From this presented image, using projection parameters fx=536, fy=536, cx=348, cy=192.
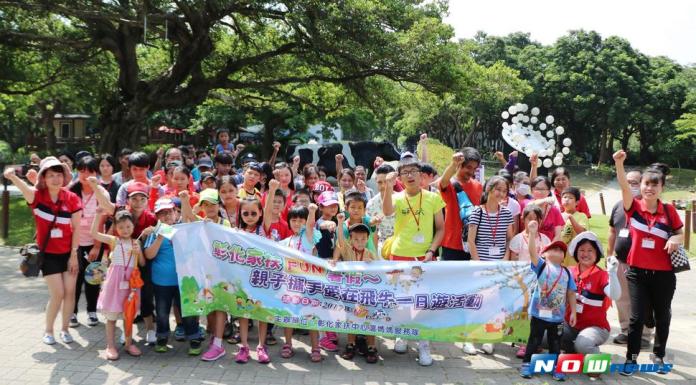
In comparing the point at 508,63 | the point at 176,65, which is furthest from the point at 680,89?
the point at 176,65

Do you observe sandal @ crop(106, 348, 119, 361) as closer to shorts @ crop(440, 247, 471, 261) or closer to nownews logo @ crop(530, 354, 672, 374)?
shorts @ crop(440, 247, 471, 261)

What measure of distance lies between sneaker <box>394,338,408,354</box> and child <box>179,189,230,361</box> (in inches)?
64.3

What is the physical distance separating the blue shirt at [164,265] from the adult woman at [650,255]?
409cm

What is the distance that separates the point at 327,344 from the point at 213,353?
1.06 meters

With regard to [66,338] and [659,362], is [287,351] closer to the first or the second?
[66,338]

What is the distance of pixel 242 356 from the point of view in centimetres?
473

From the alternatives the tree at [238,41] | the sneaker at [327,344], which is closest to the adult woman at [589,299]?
the sneaker at [327,344]

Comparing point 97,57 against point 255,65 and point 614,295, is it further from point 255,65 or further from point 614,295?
point 614,295

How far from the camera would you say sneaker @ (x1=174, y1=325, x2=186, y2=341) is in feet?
17.1

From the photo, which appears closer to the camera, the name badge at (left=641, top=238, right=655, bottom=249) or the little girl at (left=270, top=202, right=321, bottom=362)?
the name badge at (left=641, top=238, right=655, bottom=249)

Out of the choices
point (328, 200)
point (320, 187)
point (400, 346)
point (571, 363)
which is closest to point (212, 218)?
point (328, 200)

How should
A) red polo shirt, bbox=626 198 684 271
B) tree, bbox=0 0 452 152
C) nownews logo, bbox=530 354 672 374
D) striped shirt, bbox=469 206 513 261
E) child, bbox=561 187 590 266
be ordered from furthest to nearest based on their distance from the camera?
tree, bbox=0 0 452 152, child, bbox=561 187 590 266, striped shirt, bbox=469 206 513 261, red polo shirt, bbox=626 198 684 271, nownews logo, bbox=530 354 672 374

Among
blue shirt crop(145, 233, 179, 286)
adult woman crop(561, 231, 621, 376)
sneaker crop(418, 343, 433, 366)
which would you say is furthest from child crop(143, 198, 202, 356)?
adult woman crop(561, 231, 621, 376)

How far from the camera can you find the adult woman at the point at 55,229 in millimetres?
4832
